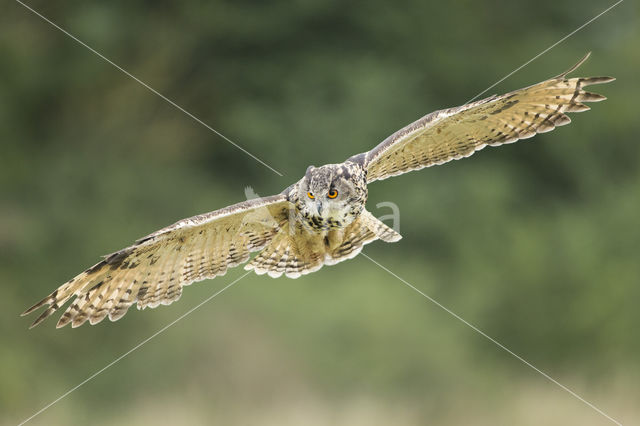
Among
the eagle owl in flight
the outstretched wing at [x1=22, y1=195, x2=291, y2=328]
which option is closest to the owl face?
the eagle owl in flight

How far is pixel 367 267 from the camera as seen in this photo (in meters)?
10.5

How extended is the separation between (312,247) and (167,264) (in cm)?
86

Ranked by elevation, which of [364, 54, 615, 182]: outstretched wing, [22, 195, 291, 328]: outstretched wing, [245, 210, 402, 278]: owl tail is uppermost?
[364, 54, 615, 182]: outstretched wing

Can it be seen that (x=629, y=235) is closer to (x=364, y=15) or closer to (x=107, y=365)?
(x=364, y=15)

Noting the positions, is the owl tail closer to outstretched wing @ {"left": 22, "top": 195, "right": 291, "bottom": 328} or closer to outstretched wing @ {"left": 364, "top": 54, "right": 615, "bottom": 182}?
outstretched wing @ {"left": 22, "top": 195, "right": 291, "bottom": 328}

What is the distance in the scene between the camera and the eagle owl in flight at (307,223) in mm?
4465

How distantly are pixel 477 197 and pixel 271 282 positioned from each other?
117 inches

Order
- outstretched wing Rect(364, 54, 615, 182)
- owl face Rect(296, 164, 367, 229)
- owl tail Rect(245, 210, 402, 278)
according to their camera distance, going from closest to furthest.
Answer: owl face Rect(296, 164, 367, 229) < outstretched wing Rect(364, 54, 615, 182) < owl tail Rect(245, 210, 402, 278)

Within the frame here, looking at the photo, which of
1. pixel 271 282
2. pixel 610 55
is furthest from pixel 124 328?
pixel 610 55

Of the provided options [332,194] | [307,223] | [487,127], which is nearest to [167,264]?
[307,223]

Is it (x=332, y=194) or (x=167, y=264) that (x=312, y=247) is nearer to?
(x=332, y=194)

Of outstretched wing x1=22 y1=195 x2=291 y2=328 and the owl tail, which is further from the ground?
outstretched wing x1=22 y1=195 x2=291 y2=328

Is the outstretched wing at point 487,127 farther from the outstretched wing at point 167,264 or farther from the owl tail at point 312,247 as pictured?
the outstretched wing at point 167,264

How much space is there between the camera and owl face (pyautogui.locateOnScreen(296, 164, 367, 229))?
14.6ft
